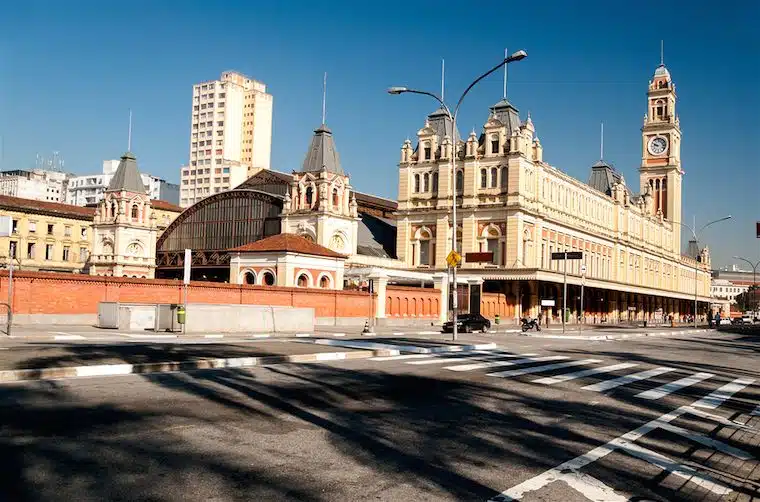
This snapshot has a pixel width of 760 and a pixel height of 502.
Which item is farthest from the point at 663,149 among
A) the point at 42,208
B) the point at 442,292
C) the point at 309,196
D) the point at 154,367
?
the point at 154,367

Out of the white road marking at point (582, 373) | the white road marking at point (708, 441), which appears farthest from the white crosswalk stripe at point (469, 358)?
the white road marking at point (708, 441)

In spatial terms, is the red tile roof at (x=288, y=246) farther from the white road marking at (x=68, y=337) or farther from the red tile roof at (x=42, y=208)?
the red tile roof at (x=42, y=208)

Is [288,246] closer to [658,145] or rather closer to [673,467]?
[673,467]

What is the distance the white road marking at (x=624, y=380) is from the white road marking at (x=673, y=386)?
0.78m

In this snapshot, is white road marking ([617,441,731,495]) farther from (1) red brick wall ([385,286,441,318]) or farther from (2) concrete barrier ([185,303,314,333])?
(1) red brick wall ([385,286,441,318])

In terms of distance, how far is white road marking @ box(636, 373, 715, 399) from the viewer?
602 inches

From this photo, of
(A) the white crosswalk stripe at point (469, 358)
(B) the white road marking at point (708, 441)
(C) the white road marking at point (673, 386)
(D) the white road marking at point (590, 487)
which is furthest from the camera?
(A) the white crosswalk stripe at point (469, 358)

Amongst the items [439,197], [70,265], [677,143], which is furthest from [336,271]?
[677,143]

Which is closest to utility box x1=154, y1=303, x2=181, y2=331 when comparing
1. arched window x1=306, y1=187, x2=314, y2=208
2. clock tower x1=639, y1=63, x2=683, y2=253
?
arched window x1=306, y1=187, x2=314, y2=208

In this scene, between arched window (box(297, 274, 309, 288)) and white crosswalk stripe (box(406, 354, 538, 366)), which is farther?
arched window (box(297, 274, 309, 288))

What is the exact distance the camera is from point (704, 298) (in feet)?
448

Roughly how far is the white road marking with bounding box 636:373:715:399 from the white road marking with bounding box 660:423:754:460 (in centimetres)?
355

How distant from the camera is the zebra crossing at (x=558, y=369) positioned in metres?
16.6

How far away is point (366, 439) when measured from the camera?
9.27m
